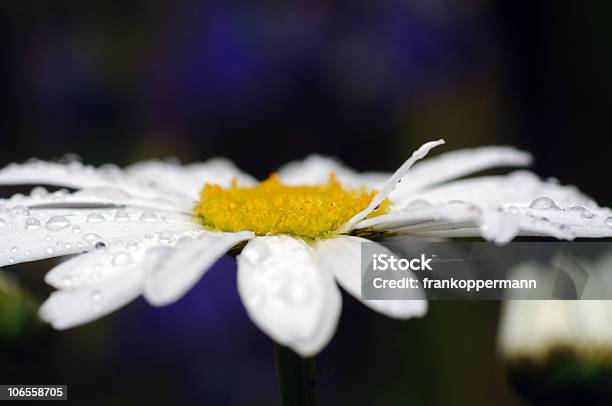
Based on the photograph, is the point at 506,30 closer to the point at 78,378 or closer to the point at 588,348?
the point at 78,378

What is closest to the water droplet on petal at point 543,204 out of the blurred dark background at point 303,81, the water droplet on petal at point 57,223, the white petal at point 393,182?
the white petal at point 393,182

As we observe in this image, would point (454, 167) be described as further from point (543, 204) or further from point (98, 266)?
point (98, 266)

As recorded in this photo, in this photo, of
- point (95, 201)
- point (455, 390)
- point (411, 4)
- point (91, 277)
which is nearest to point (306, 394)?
point (91, 277)

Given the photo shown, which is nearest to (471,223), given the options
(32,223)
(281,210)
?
(281,210)

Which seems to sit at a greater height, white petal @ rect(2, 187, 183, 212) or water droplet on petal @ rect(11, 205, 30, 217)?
white petal @ rect(2, 187, 183, 212)

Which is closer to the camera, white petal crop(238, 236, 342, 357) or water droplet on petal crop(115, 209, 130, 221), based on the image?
white petal crop(238, 236, 342, 357)

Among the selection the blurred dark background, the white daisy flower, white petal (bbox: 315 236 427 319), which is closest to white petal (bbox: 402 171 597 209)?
the white daisy flower

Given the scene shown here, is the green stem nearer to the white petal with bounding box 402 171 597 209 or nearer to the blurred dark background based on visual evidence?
the white petal with bounding box 402 171 597 209
